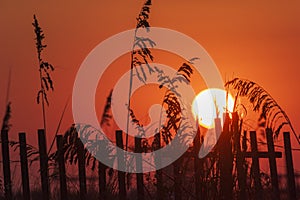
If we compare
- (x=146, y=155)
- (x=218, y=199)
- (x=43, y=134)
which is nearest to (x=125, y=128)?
(x=146, y=155)

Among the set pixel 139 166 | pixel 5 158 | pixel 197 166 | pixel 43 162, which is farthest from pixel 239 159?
pixel 5 158

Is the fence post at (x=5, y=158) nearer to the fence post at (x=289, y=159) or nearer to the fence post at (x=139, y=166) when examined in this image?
the fence post at (x=139, y=166)

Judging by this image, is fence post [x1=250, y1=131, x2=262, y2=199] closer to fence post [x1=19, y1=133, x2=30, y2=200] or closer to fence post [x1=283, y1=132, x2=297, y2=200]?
fence post [x1=283, y1=132, x2=297, y2=200]

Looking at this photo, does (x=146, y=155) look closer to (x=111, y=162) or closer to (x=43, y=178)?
(x=111, y=162)

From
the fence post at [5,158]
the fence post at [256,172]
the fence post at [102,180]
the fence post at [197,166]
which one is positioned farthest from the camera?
the fence post at [5,158]

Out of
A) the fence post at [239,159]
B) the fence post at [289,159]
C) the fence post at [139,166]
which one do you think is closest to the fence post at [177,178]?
the fence post at [139,166]

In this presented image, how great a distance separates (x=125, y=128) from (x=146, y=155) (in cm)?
30

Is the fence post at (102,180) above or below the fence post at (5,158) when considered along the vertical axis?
below

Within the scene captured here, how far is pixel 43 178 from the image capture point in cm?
638

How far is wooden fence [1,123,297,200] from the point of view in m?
5.02

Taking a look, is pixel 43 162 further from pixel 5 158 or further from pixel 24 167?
pixel 5 158

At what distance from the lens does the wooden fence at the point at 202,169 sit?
5.02m

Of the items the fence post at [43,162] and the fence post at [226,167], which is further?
the fence post at [43,162]

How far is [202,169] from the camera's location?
5.52 m
